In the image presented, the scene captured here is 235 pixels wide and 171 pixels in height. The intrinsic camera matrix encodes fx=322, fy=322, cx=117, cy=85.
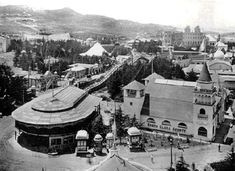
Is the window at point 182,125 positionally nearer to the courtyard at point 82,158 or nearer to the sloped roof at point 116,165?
the courtyard at point 82,158

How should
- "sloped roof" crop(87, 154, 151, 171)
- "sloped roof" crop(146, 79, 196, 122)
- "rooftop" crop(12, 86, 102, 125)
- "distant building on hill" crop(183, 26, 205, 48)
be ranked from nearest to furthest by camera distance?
1. "sloped roof" crop(87, 154, 151, 171)
2. "rooftop" crop(12, 86, 102, 125)
3. "sloped roof" crop(146, 79, 196, 122)
4. "distant building on hill" crop(183, 26, 205, 48)

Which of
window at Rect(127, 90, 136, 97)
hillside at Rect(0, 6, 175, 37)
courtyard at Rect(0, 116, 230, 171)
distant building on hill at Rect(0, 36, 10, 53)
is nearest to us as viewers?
courtyard at Rect(0, 116, 230, 171)

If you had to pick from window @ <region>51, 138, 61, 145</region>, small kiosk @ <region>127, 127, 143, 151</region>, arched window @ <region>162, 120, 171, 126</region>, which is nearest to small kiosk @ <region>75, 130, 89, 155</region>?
window @ <region>51, 138, 61, 145</region>

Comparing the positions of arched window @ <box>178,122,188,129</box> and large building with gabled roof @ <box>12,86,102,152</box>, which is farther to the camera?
arched window @ <box>178,122,188,129</box>

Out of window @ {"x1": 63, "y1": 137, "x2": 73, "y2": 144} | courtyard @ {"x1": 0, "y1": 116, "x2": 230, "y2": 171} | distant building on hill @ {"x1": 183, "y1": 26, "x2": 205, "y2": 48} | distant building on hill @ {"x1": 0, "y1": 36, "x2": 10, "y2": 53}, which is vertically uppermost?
distant building on hill @ {"x1": 183, "y1": 26, "x2": 205, "y2": 48}

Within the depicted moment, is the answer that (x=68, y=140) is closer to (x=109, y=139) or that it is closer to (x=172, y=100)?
(x=109, y=139)

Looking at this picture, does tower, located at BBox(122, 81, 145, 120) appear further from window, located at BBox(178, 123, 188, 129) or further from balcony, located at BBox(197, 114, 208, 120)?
balcony, located at BBox(197, 114, 208, 120)

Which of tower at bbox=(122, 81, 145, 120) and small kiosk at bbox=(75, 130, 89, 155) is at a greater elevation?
tower at bbox=(122, 81, 145, 120)

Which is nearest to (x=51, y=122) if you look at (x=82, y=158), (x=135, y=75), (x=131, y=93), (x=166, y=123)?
(x=82, y=158)

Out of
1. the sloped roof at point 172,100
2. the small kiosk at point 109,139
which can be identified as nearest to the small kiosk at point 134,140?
the small kiosk at point 109,139
